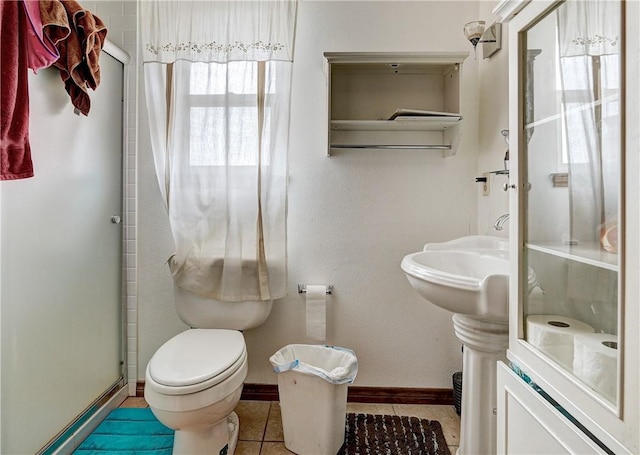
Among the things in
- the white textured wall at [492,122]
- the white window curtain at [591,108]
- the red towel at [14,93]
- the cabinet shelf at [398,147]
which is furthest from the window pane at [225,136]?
the white window curtain at [591,108]

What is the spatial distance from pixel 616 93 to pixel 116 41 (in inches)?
89.6

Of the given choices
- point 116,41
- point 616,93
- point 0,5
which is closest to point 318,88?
point 116,41

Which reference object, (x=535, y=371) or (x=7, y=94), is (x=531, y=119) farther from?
(x=7, y=94)

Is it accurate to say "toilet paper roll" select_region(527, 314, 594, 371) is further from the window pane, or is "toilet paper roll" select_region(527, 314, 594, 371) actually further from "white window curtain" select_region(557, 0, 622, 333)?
the window pane

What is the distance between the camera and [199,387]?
1312 mm

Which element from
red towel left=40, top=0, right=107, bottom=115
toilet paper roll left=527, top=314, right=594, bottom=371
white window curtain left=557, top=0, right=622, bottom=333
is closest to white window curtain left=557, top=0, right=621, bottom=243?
white window curtain left=557, top=0, right=622, bottom=333

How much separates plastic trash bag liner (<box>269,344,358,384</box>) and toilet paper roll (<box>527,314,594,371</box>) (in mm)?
783

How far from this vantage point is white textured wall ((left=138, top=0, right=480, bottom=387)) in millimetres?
1930

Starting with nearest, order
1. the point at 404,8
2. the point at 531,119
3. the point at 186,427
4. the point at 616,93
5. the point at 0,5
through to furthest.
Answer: the point at 616,93
the point at 531,119
the point at 0,5
the point at 186,427
the point at 404,8

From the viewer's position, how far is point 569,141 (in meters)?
0.92

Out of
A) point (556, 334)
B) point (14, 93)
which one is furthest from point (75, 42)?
point (556, 334)

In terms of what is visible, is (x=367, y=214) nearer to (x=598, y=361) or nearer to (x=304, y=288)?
(x=304, y=288)

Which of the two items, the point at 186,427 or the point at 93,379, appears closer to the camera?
the point at 186,427

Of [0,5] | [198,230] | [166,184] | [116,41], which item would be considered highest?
[116,41]
